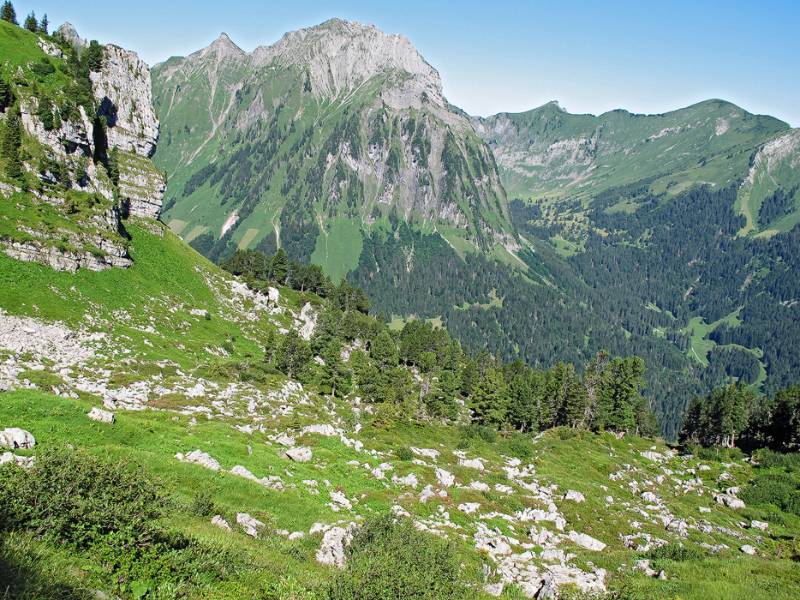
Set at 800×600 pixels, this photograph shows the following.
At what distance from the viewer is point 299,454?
38031 mm

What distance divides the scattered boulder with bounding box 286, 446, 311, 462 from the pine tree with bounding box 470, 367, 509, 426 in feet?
190

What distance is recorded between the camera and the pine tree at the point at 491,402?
90812 millimetres

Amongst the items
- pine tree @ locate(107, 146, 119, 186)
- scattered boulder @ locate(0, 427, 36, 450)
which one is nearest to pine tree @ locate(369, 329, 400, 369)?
pine tree @ locate(107, 146, 119, 186)

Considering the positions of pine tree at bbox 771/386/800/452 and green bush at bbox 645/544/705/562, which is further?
pine tree at bbox 771/386/800/452

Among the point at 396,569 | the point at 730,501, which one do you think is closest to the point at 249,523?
the point at 396,569

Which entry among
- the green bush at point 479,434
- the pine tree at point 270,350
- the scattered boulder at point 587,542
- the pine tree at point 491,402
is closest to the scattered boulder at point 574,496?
the scattered boulder at point 587,542

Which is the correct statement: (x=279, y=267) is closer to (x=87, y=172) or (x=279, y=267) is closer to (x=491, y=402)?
(x=87, y=172)

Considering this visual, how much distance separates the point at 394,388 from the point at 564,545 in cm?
5635

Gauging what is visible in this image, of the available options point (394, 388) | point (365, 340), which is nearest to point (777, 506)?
point (394, 388)

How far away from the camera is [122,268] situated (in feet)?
Answer: 268

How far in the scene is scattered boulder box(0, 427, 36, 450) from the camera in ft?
70.0

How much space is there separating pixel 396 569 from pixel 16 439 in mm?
18633

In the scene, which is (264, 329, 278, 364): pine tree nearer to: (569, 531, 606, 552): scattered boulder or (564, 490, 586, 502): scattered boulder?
(564, 490, 586, 502): scattered boulder

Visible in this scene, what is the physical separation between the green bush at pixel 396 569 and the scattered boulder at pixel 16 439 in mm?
15420
